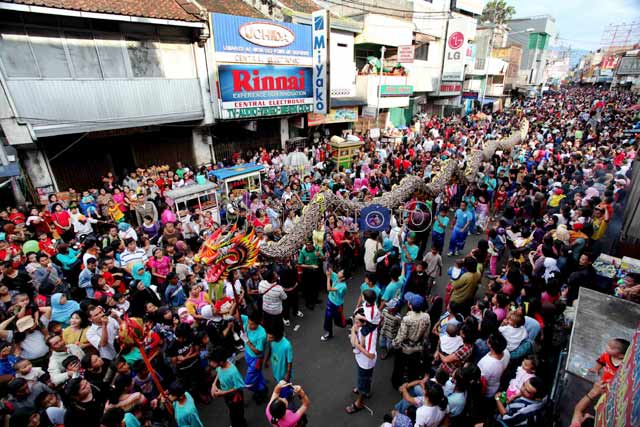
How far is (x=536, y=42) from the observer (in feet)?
157

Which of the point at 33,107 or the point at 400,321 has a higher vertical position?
the point at 33,107

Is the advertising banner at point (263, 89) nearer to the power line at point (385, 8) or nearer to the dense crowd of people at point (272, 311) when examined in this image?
the dense crowd of people at point (272, 311)

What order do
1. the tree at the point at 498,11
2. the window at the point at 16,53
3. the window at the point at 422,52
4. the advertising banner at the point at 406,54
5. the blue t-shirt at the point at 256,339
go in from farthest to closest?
the tree at the point at 498,11 < the window at the point at 422,52 < the advertising banner at the point at 406,54 < the window at the point at 16,53 < the blue t-shirt at the point at 256,339

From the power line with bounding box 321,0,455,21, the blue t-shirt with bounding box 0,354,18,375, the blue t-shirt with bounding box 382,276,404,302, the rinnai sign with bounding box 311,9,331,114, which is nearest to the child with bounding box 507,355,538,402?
the blue t-shirt with bounding box 382,276,404,302

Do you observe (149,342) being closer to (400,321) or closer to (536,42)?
(400,321)

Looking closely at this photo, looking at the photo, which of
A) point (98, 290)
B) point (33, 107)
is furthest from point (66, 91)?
point (98, 290)

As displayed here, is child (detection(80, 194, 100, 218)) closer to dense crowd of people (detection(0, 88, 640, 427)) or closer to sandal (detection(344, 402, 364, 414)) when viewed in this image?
dense crowd of people (detection(0, 88, 640, 427))

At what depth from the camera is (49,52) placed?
9633mm

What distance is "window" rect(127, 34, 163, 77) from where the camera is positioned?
441 inches

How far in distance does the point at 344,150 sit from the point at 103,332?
39.9 feet

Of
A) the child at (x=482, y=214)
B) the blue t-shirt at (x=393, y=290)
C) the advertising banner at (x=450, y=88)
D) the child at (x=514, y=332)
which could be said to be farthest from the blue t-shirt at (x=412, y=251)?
the advertising banner at (x=450, y=88)

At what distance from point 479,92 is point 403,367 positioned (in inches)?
1421

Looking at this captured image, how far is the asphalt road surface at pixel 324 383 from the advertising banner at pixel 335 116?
12.8 meters

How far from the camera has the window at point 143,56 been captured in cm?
1120
